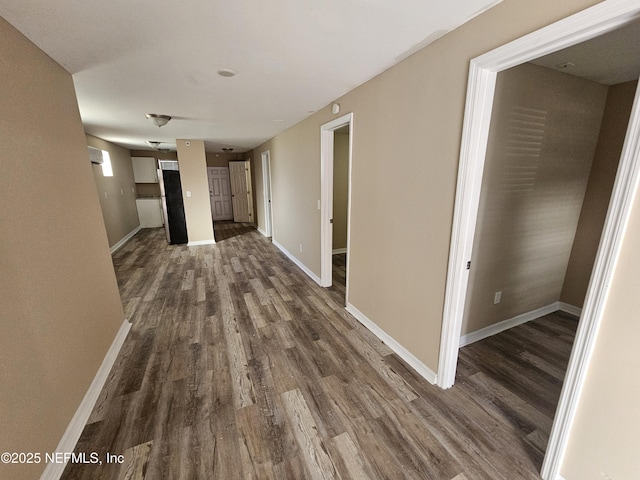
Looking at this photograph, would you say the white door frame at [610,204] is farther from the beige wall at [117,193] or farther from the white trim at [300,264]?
the beige wall at [117,193]

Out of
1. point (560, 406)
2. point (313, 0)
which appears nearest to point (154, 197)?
point (313, 0)

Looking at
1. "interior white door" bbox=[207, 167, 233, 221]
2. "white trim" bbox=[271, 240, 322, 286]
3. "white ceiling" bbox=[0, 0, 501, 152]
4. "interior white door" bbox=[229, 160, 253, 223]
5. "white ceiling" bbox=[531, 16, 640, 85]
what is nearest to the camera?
"white ceiling" bbox=[0, 0, 501, 152]

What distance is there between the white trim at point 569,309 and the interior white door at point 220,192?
28.4 ft

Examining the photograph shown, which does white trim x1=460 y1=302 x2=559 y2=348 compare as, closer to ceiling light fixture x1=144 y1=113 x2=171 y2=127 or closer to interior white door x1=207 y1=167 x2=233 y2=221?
ceiling light fixture x1=144 y1=113 x2=171 y2=127

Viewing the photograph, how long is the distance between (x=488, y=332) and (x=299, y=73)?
9.53ft

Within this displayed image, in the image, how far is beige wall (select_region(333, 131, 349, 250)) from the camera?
4699 mm

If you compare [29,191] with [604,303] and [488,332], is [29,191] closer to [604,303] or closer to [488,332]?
[604,303]

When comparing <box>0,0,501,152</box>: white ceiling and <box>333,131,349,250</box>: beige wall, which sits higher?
<box>0,0,501,152</box>: white ceiling

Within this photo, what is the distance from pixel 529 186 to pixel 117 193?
25.2 feet

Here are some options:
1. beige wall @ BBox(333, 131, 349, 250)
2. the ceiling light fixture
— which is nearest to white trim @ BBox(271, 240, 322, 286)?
beige wall @ BBox(333, 131, 349, 250)

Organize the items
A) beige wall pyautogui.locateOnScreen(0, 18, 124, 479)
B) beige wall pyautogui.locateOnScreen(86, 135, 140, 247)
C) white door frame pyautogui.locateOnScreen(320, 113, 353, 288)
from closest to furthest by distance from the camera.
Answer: beige wall pyautogui.locateOnScreen(0, 18, 124, 479) < white door frame pyautogui.locateOnScreen(320, 113, 353, 288) < beige wall pyautogui.locateOnScreen(86, 135, 140, 247)

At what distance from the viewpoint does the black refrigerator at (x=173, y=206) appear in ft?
18.3

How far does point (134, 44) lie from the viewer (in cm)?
160

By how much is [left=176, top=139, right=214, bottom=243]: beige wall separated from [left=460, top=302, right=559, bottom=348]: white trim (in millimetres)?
5457
